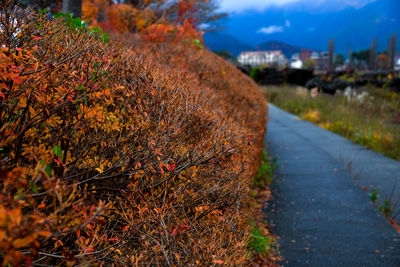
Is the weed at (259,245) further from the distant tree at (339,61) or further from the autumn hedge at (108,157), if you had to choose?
the distant tree at (339,61)

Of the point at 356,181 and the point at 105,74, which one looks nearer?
the point at 105,74

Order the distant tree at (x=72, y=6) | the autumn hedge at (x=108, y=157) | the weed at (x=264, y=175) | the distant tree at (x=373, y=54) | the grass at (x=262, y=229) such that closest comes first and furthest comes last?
the autumn hedge at (x=108, y=157)
the grass at (x=262, y=229)
the distant tree at (x=72, y=6)
the weed at (x=264, y=175)
the distant tree at (x=373, y=54)

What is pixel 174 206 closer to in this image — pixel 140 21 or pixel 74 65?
pixel 74 65

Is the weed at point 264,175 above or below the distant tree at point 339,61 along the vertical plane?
below

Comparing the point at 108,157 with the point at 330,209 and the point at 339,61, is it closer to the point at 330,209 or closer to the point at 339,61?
the point at 330,209

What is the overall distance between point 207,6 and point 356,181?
15439 mm

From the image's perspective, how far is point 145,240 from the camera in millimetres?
1893

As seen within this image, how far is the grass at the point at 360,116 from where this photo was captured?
9.69m

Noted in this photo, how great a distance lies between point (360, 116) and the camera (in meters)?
14.3

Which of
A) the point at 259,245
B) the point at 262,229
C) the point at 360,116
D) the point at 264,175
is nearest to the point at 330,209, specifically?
the point at 262,229

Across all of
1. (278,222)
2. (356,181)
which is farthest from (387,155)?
(278,222)

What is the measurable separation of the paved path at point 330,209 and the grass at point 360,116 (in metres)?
0.76

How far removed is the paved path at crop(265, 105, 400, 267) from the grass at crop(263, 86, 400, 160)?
0.76 m

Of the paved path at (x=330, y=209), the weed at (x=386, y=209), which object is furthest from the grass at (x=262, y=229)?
the weed at (x=386, y=209)
